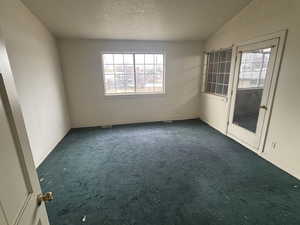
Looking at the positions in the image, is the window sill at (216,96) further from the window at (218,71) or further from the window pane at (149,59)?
the window pane at (149,59)

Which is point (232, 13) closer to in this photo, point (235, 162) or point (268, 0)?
point (268, 0)

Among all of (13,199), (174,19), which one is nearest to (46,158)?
(13,199)

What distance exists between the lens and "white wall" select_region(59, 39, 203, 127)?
12.6 ft

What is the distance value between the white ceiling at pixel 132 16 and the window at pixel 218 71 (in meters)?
0.66

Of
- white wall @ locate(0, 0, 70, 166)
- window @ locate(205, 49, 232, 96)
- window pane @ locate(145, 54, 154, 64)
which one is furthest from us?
window pane @ locate(145, 54, 154, 64)

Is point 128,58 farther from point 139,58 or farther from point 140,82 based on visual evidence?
point 140,82

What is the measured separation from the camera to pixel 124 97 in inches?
170

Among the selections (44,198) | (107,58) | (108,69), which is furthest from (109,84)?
(44,198)

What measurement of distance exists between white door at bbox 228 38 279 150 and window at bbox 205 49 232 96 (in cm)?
42

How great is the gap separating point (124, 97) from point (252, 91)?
3047 mm

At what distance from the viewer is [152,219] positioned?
63.7 inches

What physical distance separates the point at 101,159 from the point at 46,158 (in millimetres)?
1027

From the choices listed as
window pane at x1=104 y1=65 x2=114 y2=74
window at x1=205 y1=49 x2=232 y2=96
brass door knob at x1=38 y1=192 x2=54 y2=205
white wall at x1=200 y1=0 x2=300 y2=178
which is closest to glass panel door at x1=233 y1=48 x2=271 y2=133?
white wall at x1=200 y1=0 x2=300 y2=178

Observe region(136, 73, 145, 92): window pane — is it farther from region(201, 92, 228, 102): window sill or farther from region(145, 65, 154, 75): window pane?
region(201, 92, 228, 102): window sill
